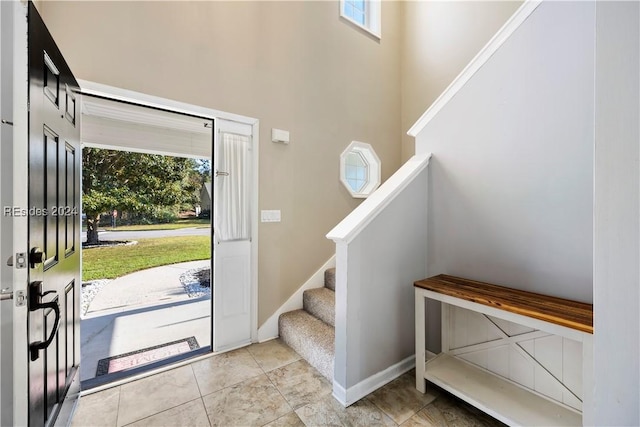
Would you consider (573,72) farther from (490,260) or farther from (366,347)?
(366,347)

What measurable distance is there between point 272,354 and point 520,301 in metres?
1.89

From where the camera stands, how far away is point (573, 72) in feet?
4.68

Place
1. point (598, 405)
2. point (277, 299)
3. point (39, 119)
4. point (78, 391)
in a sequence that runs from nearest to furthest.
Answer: point (598, 405) → point (39, 119) → point (78, 391) → point (277, 299)

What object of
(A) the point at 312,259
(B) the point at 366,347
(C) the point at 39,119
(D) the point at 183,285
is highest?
(C) the point at 39,119

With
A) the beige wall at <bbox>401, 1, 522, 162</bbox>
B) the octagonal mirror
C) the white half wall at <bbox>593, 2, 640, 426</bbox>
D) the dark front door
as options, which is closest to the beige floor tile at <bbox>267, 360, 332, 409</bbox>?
the dark front door

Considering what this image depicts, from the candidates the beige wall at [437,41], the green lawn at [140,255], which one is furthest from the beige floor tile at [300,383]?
the green lawn at [140,255]

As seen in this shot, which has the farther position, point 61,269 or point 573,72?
point 573,72

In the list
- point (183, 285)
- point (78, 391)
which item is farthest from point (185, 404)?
point (183, 285)

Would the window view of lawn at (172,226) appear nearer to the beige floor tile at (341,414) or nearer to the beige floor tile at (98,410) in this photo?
the beige floor tile at (98,410)

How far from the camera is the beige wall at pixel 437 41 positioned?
9.81 ft

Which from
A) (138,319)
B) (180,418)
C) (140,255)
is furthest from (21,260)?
(140,255)

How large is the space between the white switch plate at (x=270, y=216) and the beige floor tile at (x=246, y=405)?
133 centimetres

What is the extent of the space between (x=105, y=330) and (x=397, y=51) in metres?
5.08

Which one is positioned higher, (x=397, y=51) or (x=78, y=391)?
(x=397, y=51)
